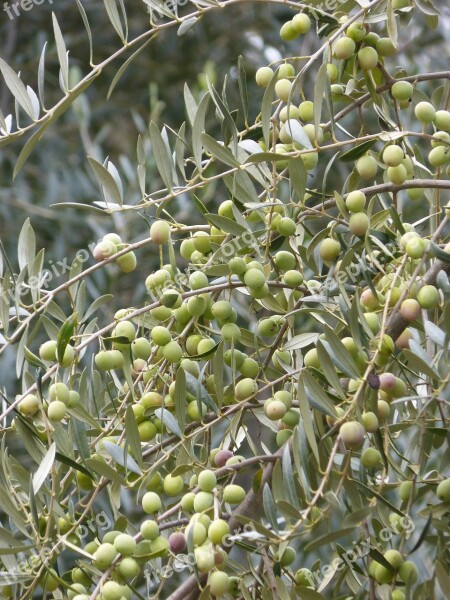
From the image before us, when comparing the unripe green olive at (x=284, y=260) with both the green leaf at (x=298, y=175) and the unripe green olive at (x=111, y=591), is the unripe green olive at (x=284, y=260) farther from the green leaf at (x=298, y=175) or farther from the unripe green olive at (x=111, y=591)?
the unripe green olive at (x=111, y=591)

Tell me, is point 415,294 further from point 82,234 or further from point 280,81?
point 82,234

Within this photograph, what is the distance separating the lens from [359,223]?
583 mm

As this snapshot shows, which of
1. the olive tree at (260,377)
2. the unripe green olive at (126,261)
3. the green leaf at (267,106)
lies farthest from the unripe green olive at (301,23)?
the unripe green olive at (126,261)

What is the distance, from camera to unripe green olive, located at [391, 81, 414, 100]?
64cm

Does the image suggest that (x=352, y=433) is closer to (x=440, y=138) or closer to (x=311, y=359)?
(x=311, y=359)

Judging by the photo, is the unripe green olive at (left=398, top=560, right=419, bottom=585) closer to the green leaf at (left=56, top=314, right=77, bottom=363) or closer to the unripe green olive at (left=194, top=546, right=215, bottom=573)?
the unripe green olive at (left=194, top=546, right=215, bottom=573)

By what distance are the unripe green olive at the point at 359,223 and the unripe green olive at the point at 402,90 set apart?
0.11 metres

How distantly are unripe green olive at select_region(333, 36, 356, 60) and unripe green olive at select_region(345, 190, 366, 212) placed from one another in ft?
0.34

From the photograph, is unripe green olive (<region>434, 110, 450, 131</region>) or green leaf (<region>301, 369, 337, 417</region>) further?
unripe green olive (<region>434, 110, 450, 131</region>)

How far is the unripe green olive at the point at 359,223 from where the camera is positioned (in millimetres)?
583

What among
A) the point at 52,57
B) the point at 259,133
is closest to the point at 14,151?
the point at 52,57

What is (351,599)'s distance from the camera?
0.64 m

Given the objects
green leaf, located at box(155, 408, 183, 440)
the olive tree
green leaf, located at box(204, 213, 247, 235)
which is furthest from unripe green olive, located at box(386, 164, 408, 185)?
green leaf, located at box(155, 408, 183, 440)

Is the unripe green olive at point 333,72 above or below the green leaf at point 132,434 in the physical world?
above
